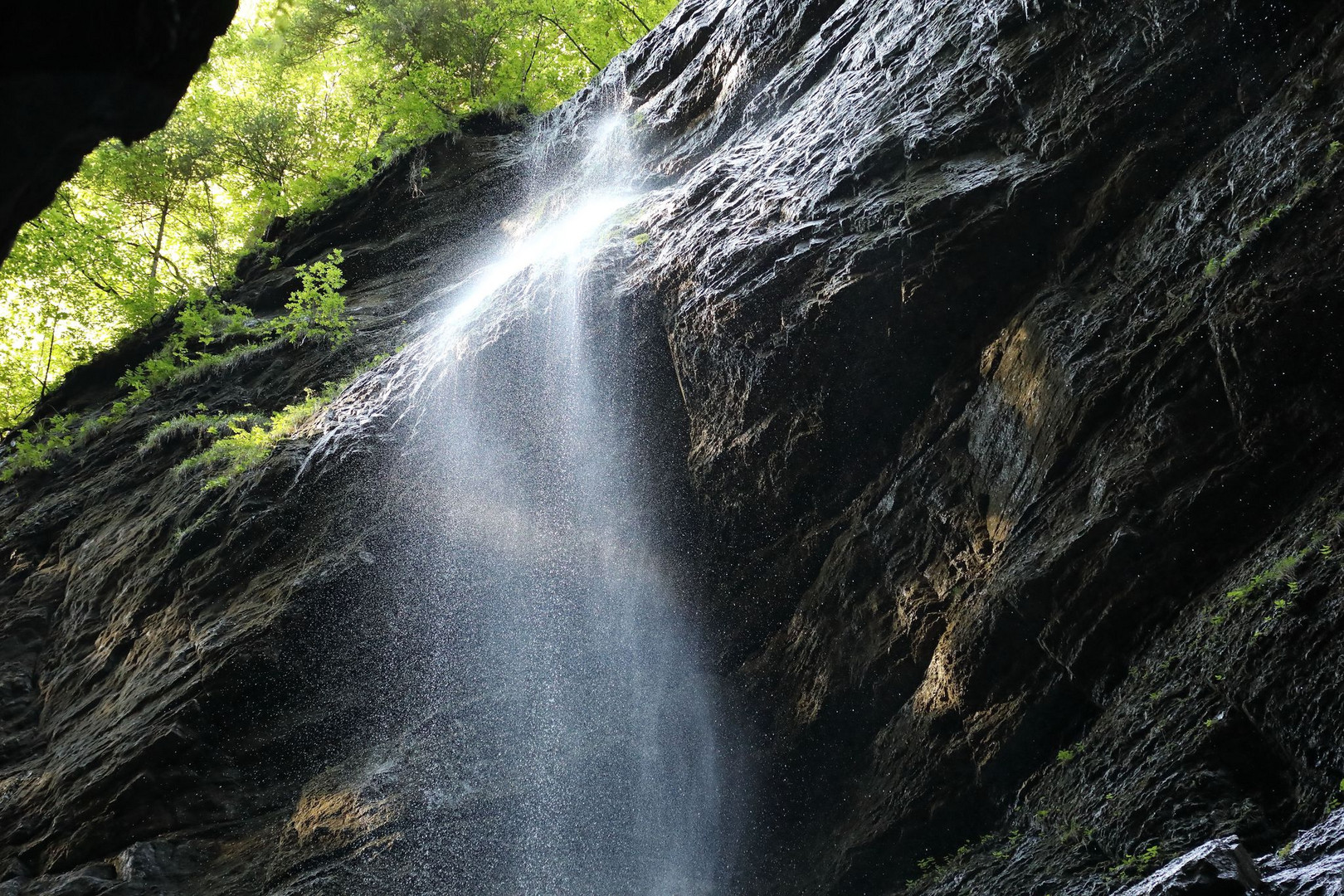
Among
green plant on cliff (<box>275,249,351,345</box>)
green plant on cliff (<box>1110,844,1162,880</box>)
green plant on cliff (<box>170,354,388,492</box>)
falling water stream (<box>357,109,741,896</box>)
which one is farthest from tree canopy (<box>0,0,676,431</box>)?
green plant on cliff (<box>1110,844,1162,880</box>)

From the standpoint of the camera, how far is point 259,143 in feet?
63.4

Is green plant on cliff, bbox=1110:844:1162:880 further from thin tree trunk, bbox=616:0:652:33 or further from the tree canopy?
thin tree trunk, bbox=616:0:652:33

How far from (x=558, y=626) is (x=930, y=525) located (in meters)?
4.53

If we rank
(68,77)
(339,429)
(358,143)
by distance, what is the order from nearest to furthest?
1. (68,77)
2. (339,429)
3. (358,143)

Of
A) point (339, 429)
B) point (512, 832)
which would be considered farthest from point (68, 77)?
point (339, 429)

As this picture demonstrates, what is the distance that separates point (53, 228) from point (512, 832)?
16023 millimetres

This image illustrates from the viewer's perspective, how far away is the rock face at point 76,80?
6.68 feet

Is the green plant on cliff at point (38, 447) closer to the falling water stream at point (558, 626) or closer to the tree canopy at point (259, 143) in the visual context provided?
the tree canopy at point (259, 143)

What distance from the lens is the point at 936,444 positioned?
289 inches

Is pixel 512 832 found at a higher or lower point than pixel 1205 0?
lower

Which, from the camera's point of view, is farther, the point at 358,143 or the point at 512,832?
the point at 358,143

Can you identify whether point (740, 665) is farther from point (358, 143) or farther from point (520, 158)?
point (358, 143)

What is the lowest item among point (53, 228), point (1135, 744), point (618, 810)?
point (1135, 744)

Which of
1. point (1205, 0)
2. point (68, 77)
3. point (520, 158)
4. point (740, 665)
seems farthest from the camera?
point (520, 158)
